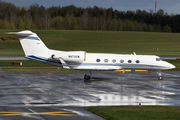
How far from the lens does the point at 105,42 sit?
5330 inches

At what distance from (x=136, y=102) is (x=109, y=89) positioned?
622cm

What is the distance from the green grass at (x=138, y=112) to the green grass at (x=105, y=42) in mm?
92020

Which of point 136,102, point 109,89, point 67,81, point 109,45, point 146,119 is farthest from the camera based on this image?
point 109,45

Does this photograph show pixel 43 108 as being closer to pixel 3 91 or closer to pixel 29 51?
pixel 3 91

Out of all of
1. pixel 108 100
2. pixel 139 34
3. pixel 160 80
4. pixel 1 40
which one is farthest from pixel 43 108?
pixel 139 34

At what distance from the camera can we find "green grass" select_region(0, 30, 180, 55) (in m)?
118

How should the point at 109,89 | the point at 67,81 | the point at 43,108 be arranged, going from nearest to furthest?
the point at 43,108 → the point at 109,89 → the point at 67,81

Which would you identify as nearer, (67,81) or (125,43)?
(67,81)

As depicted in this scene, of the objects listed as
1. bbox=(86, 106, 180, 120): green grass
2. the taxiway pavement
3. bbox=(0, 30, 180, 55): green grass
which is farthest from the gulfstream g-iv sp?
bbox=(0, 30, 180, 55): green grass

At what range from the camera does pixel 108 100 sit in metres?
21.7

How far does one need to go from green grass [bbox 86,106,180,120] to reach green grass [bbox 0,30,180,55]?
92.0 metres

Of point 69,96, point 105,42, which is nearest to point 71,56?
point 69,96

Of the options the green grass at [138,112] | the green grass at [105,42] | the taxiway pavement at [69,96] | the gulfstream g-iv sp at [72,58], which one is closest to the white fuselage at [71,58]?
the gulfstream g-iv sp at [72,58]

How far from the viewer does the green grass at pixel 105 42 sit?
117625mm
